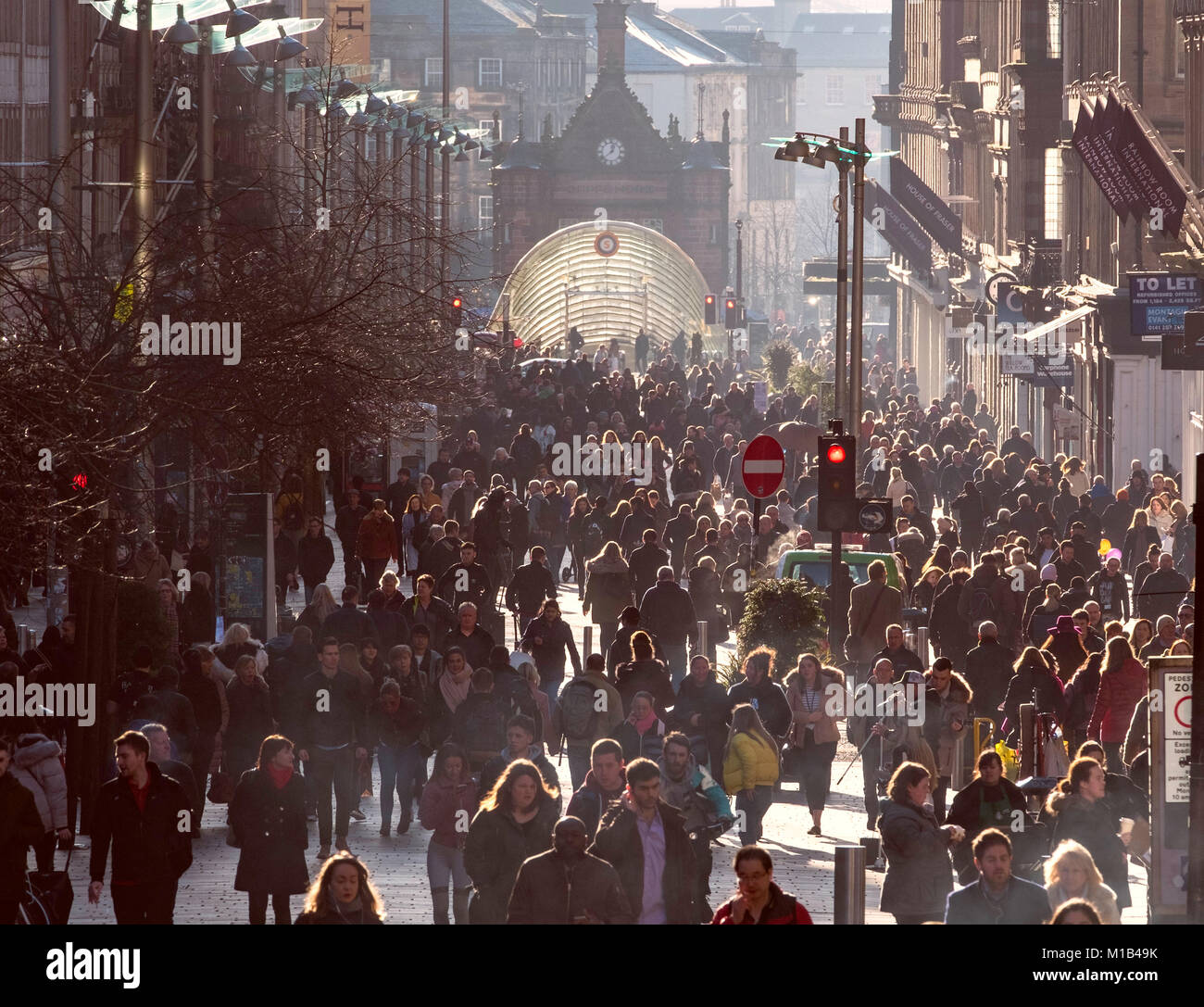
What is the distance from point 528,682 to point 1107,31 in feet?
105

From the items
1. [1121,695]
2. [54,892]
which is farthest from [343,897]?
[1121,695]

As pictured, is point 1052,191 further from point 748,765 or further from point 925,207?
point 748,765

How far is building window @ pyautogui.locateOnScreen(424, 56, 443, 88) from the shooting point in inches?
4801

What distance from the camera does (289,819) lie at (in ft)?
44.7

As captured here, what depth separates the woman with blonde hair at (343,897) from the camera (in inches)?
426

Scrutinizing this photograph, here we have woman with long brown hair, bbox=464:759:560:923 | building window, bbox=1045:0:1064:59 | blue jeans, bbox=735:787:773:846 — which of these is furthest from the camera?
building window, bbox=1045:0:1064:59

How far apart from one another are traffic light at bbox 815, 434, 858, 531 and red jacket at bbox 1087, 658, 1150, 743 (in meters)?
5.16

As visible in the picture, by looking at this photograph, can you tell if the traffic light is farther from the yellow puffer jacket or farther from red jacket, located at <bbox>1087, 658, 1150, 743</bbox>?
the yellow puffer jacket

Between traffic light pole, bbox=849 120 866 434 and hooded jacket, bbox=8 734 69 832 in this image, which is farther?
traffic light pole, bbox=849 120 866 434

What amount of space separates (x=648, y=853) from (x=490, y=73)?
4536 inches

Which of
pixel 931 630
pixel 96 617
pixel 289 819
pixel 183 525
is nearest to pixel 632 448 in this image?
pixel 183 525

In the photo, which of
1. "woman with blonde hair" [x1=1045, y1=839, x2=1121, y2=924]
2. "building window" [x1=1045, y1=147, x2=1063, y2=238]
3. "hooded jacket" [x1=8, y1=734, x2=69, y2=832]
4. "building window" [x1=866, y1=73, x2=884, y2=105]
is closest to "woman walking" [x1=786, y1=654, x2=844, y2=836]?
"hooded jacket" [x1=8, y1=734, x2=69, y2=832]

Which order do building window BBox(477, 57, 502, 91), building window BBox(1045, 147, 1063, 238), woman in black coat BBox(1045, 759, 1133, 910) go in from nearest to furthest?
woman in black coat BBox(1045, 759, 1133, 910), building window BBox(1045, 147, 1063, 238), building window BBox(477, 57, 502, 91)

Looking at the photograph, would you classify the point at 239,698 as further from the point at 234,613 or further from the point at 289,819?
the point at 234,613
